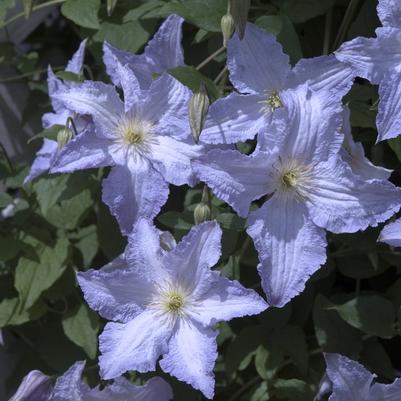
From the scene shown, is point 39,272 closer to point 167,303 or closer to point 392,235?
point 167,303

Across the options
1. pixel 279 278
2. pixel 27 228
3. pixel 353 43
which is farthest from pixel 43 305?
pixel 353 43

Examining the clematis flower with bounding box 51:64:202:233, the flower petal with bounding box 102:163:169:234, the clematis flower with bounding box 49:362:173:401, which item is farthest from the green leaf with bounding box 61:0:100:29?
the clematis flower with bounding box 49:362:173:401

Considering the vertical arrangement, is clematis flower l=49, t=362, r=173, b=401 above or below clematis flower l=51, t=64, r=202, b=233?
below

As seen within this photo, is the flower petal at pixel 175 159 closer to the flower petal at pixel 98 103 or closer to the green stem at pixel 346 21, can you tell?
the flower petal at pixel 98 103

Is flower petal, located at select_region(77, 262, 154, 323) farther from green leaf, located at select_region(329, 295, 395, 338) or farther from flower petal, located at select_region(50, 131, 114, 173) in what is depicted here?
green leaf, located at select_region(329, 295, 395, 338)

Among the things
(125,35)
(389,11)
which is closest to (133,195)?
(125,35)
